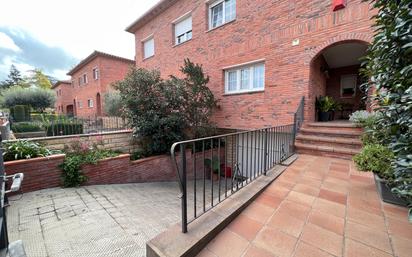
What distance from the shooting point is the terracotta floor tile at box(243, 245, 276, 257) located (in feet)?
4.90

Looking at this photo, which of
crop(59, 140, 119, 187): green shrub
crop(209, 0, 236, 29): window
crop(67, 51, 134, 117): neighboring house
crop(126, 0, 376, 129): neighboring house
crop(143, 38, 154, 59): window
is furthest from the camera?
crop(67, 51, 134, 117): neighboring house

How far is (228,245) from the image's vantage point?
1616 millimetres

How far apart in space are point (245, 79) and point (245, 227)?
18.6ft

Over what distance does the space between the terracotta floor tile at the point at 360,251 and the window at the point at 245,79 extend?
204 inches

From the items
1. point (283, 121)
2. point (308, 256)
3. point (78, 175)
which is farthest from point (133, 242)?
point (283, 121)

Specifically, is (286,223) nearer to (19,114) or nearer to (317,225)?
(317,225)

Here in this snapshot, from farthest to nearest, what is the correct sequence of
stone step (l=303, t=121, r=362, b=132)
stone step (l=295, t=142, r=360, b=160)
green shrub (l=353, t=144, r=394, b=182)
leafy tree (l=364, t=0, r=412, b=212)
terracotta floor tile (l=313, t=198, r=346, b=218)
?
stone step (l=303, t=121, r=362, b=132) → stone step (l=295, t=142, r=360, b=160) → green shrub (l=353, t=144, r=394, b=182) → terracotta floor tile (l=313, t=198, r=346, b=218) → leafy tree (l=364, t=0, r=412, b=212)

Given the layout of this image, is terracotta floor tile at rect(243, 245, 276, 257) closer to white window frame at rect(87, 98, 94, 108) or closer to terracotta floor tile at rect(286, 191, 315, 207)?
terracotta floor tile at rect(286, 191, 315, 207)

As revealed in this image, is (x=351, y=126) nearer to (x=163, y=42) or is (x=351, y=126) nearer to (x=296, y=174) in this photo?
(x=296, y=174)

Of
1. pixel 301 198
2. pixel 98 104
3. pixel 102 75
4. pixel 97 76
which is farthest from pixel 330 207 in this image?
pixel 98 104

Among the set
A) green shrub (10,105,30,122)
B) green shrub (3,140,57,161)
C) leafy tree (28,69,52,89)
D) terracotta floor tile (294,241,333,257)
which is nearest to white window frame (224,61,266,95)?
terracotta floor tile (294,241,333,257)

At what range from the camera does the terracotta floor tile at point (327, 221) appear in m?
1.78

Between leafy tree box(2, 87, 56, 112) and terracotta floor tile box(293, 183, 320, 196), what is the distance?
20.7m

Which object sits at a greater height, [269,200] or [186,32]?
[186,32]
